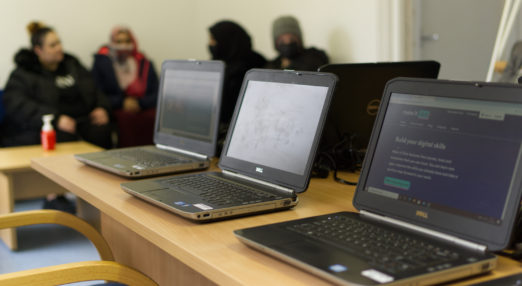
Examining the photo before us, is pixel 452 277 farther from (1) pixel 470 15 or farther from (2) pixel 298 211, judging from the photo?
(1) pixel 470 15

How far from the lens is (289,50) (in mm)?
4160

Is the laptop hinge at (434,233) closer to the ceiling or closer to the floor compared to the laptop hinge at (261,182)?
closer to the ceiling

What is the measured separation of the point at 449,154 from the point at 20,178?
104 inches

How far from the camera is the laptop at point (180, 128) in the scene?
150cm

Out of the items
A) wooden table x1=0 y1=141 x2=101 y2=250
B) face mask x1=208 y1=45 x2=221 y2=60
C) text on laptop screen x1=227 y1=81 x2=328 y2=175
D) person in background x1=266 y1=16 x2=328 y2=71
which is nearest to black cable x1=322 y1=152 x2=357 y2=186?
text on laptop screen x1=227 y1=81 x2=328 y2=175

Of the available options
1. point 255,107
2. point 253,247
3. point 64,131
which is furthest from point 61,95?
point 253,247

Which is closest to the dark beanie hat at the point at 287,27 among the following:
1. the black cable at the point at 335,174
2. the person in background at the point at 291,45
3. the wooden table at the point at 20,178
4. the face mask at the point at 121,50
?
the person in background at the point at 291,45

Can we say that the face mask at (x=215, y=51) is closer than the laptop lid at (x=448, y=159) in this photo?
No

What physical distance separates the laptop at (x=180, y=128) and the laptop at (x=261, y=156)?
15 centimetres

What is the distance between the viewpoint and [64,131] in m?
4.09

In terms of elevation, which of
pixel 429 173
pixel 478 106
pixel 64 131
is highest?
pixel 478 106

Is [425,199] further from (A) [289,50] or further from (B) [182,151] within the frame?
(A) [289,50]

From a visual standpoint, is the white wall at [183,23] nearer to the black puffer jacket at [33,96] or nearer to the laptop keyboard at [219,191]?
the black puffer jacket at [33,96]

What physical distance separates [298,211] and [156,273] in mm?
635
